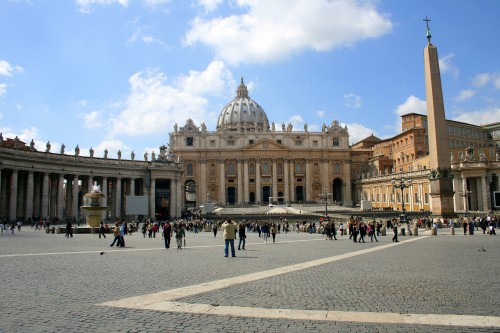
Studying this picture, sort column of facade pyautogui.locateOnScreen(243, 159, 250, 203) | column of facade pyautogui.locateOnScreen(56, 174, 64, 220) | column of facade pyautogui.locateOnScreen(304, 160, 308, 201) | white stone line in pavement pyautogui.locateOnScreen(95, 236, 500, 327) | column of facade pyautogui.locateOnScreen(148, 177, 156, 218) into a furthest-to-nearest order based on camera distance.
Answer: column of facade pyautogui.locateOnScreen(304, 160, 308, 201) < column of facade pyautogui.locateOnScreen(243, 159, 250, 203) < column of facade pyautogui.locateOnScreen(148, 177, 156, 218) < column of facade pyautogui.locateOnScreen(56, 174, 64, 220) < white stone line in pavement pyautogui.locateOnScreen(95, 236, 500, 327)

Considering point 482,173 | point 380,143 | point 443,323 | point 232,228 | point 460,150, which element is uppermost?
point 380,143

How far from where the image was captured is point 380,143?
95.1 m

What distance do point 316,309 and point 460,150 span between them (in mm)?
65965

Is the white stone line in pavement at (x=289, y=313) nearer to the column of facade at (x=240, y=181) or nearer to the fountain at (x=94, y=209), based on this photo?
the fountain at (x=94, y=209)

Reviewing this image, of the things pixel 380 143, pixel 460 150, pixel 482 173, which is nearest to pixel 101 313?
pixel 482 173

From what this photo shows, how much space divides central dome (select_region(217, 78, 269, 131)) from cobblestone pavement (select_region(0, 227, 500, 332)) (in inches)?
4403

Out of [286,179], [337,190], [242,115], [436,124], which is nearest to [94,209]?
[436,124]

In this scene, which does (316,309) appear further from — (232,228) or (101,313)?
(232,228)

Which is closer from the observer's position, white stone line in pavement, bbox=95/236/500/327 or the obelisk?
white stone line in pavement, bbox=95/236/500/327

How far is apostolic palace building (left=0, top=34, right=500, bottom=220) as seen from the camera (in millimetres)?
39656

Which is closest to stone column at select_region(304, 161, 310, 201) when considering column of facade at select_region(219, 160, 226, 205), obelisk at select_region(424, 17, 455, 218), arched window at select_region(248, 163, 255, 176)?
arched window at select_region(248, 163, 255, 176)

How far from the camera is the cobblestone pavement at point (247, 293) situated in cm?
602

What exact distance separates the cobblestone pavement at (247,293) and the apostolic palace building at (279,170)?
750 inches

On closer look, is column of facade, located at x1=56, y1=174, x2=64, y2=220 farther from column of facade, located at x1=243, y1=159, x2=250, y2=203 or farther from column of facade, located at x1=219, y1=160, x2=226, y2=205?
column of facade, located at x1=243, y1=159, x2=250, y2=203
